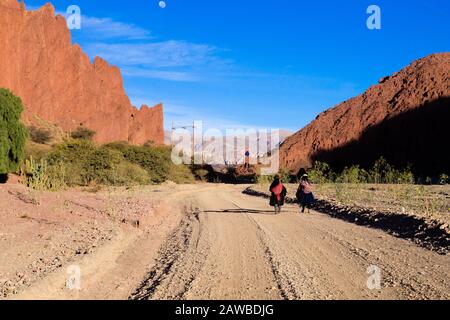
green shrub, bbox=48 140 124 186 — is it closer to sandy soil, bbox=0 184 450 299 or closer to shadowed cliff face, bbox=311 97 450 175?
sandy soil, bbox=0 184 450 299

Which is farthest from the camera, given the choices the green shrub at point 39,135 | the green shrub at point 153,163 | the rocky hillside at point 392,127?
the green shrub at point 39,135

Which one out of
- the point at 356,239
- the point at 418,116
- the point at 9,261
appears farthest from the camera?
the point at 418,116

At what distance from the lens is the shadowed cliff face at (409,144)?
58.7 metres

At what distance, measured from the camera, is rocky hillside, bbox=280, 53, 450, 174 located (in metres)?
61.2

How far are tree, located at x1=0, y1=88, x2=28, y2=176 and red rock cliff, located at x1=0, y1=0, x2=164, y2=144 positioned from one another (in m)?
42.9

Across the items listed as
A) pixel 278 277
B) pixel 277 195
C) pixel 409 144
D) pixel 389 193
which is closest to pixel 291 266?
pixel 278 277

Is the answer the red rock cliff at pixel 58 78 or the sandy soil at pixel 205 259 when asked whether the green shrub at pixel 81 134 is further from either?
the sandy soil at pixel 205 259

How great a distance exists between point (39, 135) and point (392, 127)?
53.0 m

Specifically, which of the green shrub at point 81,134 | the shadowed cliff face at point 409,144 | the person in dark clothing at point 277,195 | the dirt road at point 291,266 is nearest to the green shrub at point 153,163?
the shadowed cliff face at point 409,144

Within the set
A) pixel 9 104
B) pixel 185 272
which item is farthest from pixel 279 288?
pixel 9 104

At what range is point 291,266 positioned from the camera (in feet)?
27.2
